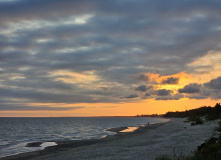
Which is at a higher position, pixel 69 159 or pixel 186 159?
pixel 186 159

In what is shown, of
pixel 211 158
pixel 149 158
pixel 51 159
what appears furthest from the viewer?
pixel 51 159

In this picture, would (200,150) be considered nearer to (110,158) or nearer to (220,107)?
(110,158)

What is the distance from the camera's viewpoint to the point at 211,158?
13.9m


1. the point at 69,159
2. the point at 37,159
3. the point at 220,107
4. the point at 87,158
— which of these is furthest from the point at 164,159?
the point at 220,107

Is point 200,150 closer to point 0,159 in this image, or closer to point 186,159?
point 186,159

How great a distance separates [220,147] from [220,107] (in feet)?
250

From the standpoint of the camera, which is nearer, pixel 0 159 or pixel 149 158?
pixel 149 158

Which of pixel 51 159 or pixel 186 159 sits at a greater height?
pixel 186 159

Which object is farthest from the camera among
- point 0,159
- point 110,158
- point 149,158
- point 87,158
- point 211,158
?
point 0,159

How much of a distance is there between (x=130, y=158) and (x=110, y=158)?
72.9 inches

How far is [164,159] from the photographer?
14.5 meters

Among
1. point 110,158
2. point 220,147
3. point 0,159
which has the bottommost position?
point 0,159

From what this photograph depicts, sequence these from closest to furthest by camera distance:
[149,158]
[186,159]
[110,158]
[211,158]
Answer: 1. [211,158]
2. [186,159]
3. [149,158]
4. [110,158]

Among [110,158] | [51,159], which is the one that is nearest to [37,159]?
[51,159]
